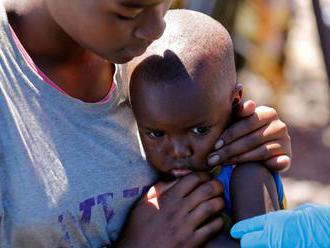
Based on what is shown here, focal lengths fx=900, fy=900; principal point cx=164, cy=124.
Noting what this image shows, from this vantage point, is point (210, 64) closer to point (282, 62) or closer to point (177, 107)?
point (177, 107)

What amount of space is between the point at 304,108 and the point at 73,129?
4.24 meters

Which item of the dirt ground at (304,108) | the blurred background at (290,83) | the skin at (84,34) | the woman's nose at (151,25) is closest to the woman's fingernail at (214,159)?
the skin at (84,34)

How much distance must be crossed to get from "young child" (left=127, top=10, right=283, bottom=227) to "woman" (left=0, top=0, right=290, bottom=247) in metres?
0.04

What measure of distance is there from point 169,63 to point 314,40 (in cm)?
471

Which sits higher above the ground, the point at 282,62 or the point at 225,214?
the point at 225,214

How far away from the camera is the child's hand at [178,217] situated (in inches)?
93.4

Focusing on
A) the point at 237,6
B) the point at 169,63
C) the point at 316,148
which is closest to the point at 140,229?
the point at 169,63

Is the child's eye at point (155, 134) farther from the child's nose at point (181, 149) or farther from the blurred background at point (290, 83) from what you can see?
the blurred background at point (290, 83)

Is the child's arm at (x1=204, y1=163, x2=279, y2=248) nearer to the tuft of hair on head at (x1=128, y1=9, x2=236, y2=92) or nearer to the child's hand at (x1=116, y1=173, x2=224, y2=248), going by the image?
the child's hand at (x1=116, y1=173, x2=224, y2=248)

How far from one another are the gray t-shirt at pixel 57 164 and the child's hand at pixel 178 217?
0.17 feet

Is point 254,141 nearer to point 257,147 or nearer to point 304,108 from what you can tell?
point 257,147

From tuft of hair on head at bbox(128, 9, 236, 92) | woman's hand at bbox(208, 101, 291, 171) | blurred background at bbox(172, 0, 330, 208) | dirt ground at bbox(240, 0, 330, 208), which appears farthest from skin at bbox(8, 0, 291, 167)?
dirt ground at bbox(240, 0, 330, 208)

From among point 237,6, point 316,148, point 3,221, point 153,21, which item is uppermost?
point 153,21

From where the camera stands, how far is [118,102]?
7.91ft
